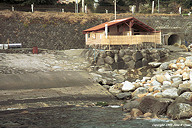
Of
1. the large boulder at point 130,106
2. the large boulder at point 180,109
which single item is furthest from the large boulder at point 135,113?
the large boulder at point 180,109

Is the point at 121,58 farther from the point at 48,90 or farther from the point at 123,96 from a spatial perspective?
the point at 48,90

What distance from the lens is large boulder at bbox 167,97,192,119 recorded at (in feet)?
38.5

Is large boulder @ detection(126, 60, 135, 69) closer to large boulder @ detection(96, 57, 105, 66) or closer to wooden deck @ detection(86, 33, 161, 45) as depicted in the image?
wooden deck @ detection(86, 33, 161, 45)

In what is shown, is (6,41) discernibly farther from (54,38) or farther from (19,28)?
(54,38)

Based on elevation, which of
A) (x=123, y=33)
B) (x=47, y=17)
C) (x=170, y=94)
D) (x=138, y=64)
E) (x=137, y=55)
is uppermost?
(x=47, y=17)

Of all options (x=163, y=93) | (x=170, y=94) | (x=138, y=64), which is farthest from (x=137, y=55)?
(x=170, y=94)

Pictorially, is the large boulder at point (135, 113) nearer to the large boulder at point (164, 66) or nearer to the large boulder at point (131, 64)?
the large boulder at point (164, 66)

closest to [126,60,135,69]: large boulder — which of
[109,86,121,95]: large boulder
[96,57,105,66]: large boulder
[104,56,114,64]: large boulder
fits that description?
[104,56,114,64]: large boulder

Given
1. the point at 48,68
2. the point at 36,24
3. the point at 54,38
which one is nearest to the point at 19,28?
the point at 36,24

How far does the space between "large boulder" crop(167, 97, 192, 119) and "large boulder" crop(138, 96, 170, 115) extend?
0.35 metres

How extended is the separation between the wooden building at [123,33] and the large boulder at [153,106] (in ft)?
40.3

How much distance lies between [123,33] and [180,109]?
18.8 metres

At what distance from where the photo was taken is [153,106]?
1302cm

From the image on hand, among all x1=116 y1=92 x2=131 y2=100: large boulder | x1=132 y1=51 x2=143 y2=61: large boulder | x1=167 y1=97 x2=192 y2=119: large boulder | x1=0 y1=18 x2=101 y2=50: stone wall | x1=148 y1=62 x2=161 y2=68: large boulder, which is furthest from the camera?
x1=0 y1=18 x2=101 y2=50: stone wall
